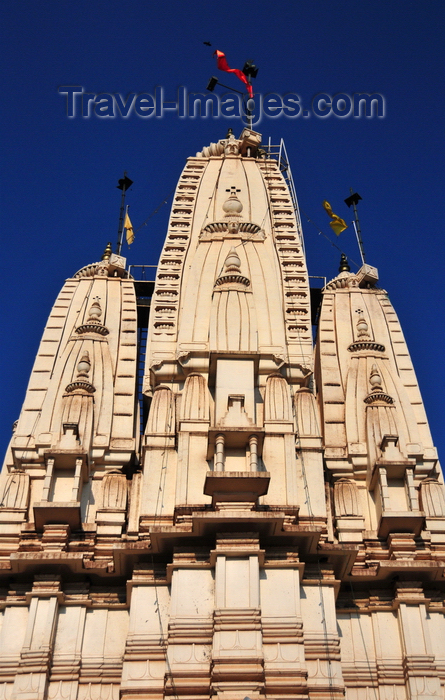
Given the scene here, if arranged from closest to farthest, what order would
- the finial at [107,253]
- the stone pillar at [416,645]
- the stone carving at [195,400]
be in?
the stone pillar at [416,645], the stone carving at [195,400], the finial at [107,253]

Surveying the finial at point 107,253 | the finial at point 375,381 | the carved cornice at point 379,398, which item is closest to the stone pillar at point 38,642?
the carved cornice at point 379,398

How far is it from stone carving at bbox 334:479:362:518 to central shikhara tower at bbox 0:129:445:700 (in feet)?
0.14

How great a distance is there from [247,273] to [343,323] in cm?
307

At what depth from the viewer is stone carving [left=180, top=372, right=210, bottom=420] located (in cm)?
2119

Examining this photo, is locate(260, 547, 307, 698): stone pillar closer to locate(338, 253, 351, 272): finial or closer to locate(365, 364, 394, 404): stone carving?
locate(365, 364, 394, 404): stone carving

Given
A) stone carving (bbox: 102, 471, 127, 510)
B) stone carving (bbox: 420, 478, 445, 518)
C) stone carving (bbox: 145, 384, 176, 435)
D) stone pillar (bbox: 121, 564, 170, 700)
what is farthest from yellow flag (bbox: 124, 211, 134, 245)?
stone pillar (bbox: 121, 564, 170, 700)

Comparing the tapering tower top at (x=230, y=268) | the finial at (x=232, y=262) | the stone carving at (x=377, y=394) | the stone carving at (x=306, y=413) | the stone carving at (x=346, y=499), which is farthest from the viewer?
the finial at (x=232, y=262)

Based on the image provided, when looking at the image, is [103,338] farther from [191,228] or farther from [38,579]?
[38,579]

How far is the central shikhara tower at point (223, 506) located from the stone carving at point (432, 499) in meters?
0.03

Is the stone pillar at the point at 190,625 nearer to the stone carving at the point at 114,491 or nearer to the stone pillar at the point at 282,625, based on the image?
the stone pillar at the point at 282,625

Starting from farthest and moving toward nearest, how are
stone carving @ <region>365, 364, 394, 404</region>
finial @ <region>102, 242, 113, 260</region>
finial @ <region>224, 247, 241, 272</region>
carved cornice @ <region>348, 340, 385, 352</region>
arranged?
finial @ <region>102, 242, 113, 260</region>
carved cornice @ <region>348, 340, 385, 352</region>
finial @ <region>224, 247, 241, 272</region>
stone carving @ <region>365, 364, 394, 404</region>

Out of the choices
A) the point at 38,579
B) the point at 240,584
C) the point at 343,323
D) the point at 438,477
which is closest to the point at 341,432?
the point at 438,477

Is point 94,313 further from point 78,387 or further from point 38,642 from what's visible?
point 38,642

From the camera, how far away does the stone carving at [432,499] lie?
71.4ft
